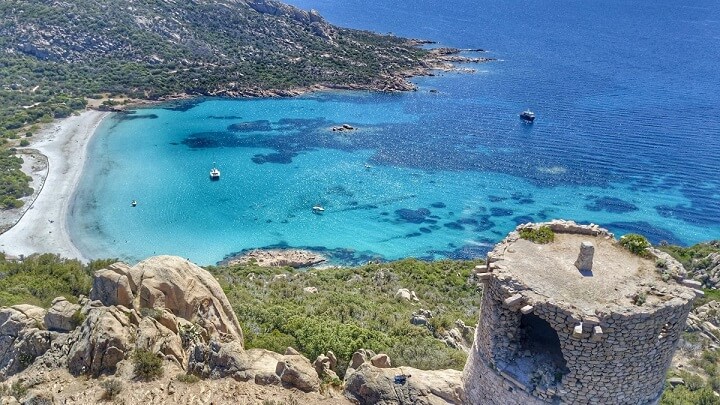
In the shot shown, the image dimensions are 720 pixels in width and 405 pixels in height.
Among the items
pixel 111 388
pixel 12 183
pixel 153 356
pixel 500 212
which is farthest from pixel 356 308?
pixel 12 183

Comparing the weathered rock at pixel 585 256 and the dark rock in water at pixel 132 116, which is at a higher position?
the weathered rock at pixel 585 256

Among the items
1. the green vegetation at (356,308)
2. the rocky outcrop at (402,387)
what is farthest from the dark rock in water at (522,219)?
the rocky outcrop at (402,387)

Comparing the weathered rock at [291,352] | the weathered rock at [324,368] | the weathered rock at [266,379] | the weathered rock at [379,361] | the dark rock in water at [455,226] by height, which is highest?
the weathered rock at [266,379]

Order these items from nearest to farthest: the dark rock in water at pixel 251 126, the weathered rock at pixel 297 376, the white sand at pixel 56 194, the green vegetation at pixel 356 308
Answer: the weathered rock at pixel 297 376, the green vegetation at pixel 356 308, the white sand at pixel 56 194, the dark rock in water at pixel 251 126

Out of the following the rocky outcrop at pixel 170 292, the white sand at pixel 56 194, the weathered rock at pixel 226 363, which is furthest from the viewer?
the white sand at pixel 56 194

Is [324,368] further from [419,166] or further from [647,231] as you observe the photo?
[419,166]

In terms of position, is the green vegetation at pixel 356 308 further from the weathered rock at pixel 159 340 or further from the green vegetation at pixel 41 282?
the green vegetation at pixel 41 282

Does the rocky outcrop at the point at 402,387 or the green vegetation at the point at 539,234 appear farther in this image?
the rocky outcrop at the point at 402,387

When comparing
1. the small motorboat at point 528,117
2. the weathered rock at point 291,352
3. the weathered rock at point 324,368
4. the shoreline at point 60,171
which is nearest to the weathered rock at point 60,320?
the weathered rock at point 291,352
